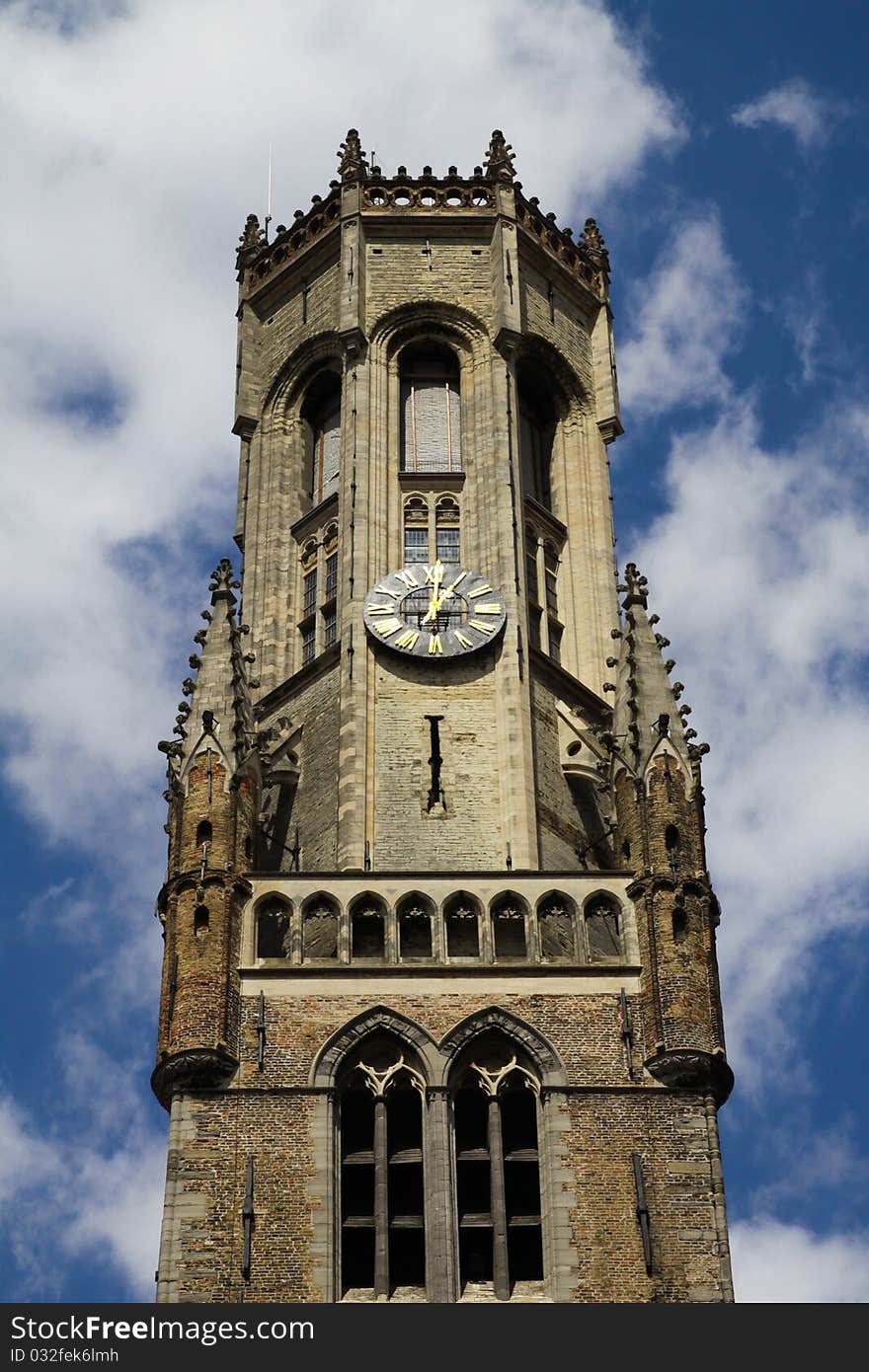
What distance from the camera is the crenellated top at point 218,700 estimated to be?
1674 inches

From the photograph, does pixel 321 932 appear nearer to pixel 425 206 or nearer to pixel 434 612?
pixel 434 612

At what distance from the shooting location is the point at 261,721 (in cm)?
4662

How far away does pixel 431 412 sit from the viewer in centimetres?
5003

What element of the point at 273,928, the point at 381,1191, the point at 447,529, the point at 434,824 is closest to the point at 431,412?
the point at 447,529

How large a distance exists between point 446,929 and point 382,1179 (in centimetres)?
411

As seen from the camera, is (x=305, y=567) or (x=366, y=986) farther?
(x=305, y=567)

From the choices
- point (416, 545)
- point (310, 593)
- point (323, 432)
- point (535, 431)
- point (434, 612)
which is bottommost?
point (434, 612)

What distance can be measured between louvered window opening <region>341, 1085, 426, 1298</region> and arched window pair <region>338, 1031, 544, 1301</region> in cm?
1

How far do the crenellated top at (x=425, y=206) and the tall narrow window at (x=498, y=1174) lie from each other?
18744 millimetres

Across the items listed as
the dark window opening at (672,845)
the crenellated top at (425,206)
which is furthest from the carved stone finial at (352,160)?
the dark window opening at (672,845)

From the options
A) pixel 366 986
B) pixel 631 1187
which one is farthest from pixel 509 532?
pixel 631 1187
